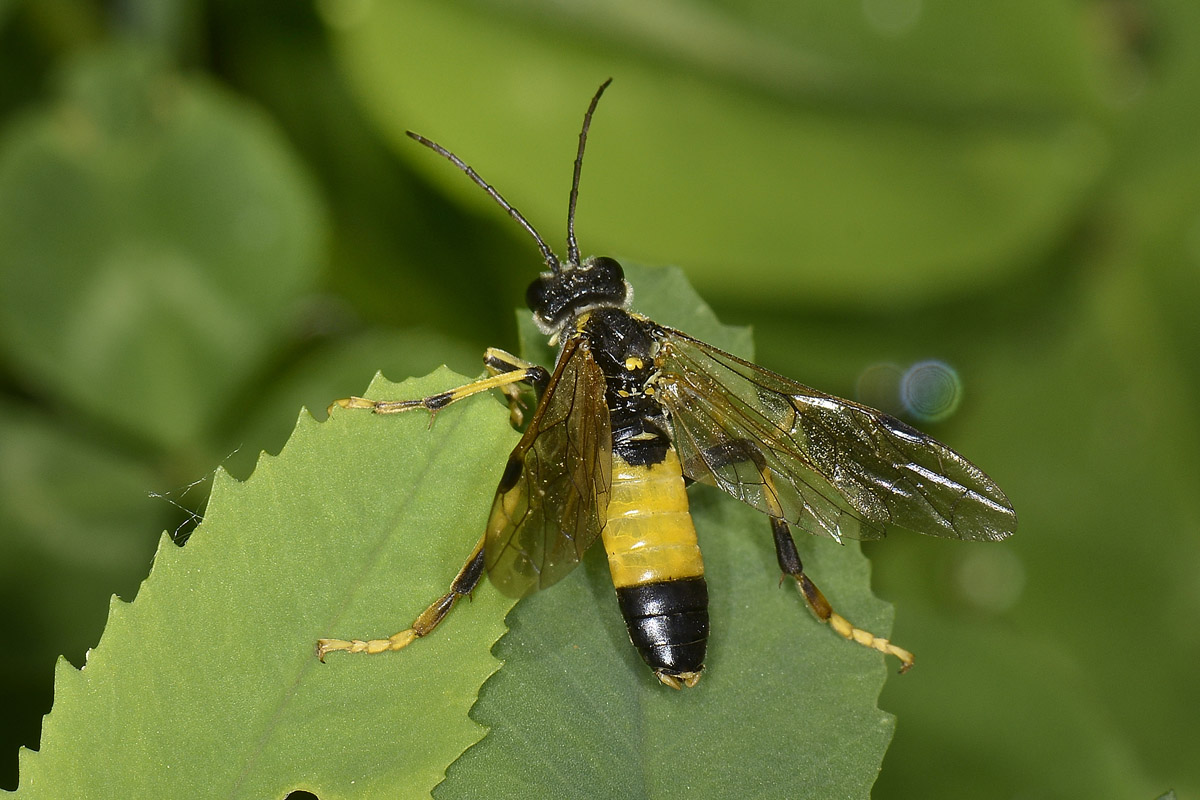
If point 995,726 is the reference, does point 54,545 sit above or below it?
above

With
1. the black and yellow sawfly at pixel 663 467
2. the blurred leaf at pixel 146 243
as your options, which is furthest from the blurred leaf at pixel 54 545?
the black and yellow sawfly at pixel 663 467

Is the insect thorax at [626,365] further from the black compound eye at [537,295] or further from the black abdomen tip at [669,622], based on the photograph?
the black abdomen tip at [669,622]

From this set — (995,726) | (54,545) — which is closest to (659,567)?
(995,726)

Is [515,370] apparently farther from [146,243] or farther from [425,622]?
[146,243]

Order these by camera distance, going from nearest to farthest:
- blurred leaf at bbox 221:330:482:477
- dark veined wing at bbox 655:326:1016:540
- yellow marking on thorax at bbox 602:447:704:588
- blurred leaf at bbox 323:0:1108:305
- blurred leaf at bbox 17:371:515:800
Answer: blurred leaf at bbox 17:371:515:800 < yellow marking on thorax at bbox 602:447:704:588 < dark veined wing at bbox 655:326:1016:540 < blurred leaf at bbox 221:330:482:477 < blurred leaf at bbox 323:0:1108:305

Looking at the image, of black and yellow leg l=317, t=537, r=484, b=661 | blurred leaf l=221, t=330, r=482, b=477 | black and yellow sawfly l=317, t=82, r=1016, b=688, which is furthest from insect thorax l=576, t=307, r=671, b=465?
blurred leaf l=221, t=330, r=482, b=477

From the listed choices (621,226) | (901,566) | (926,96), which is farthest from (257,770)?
(926,96)

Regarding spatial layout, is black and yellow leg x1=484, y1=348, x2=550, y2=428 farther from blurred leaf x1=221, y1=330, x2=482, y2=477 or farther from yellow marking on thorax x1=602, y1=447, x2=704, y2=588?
blurred leaf x1=221, y1=330, x2=482, y2=477
